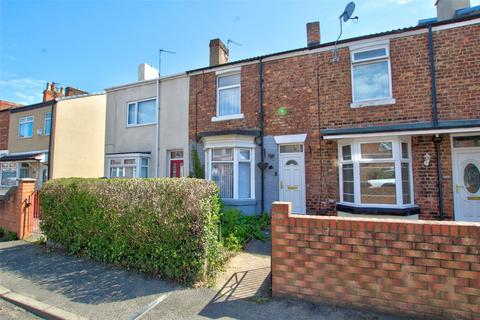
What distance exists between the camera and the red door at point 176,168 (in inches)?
463

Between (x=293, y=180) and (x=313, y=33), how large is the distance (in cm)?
555

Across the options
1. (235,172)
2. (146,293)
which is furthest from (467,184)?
(146,293)

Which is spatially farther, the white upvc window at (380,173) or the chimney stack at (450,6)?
the chimney stack at (450,6)

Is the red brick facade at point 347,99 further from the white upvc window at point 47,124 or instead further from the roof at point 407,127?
the white upvc window at point 47,124

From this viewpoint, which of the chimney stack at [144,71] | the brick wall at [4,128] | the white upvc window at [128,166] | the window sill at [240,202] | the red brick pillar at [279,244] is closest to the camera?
the red brick pillar at [279,244]

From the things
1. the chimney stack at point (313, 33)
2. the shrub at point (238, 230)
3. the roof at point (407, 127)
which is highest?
the chimney stack at point (313, 33)

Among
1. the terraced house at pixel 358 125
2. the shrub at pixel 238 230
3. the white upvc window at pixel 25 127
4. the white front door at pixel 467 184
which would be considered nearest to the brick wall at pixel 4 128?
the white upvc window at pixel 25 127

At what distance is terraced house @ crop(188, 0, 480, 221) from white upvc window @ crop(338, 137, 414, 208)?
3 cm

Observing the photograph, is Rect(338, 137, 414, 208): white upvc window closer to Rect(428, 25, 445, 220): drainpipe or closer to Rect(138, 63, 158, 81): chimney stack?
Rect(428, 25, 445, 220): drainpipe

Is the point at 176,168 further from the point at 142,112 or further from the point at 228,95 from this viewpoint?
the point at 228,95

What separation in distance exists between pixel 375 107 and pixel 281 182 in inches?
154

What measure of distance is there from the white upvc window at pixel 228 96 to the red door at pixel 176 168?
2.75 meters

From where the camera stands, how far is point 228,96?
10750 millimetres

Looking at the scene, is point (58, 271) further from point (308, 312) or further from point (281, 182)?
point (281, 182)
